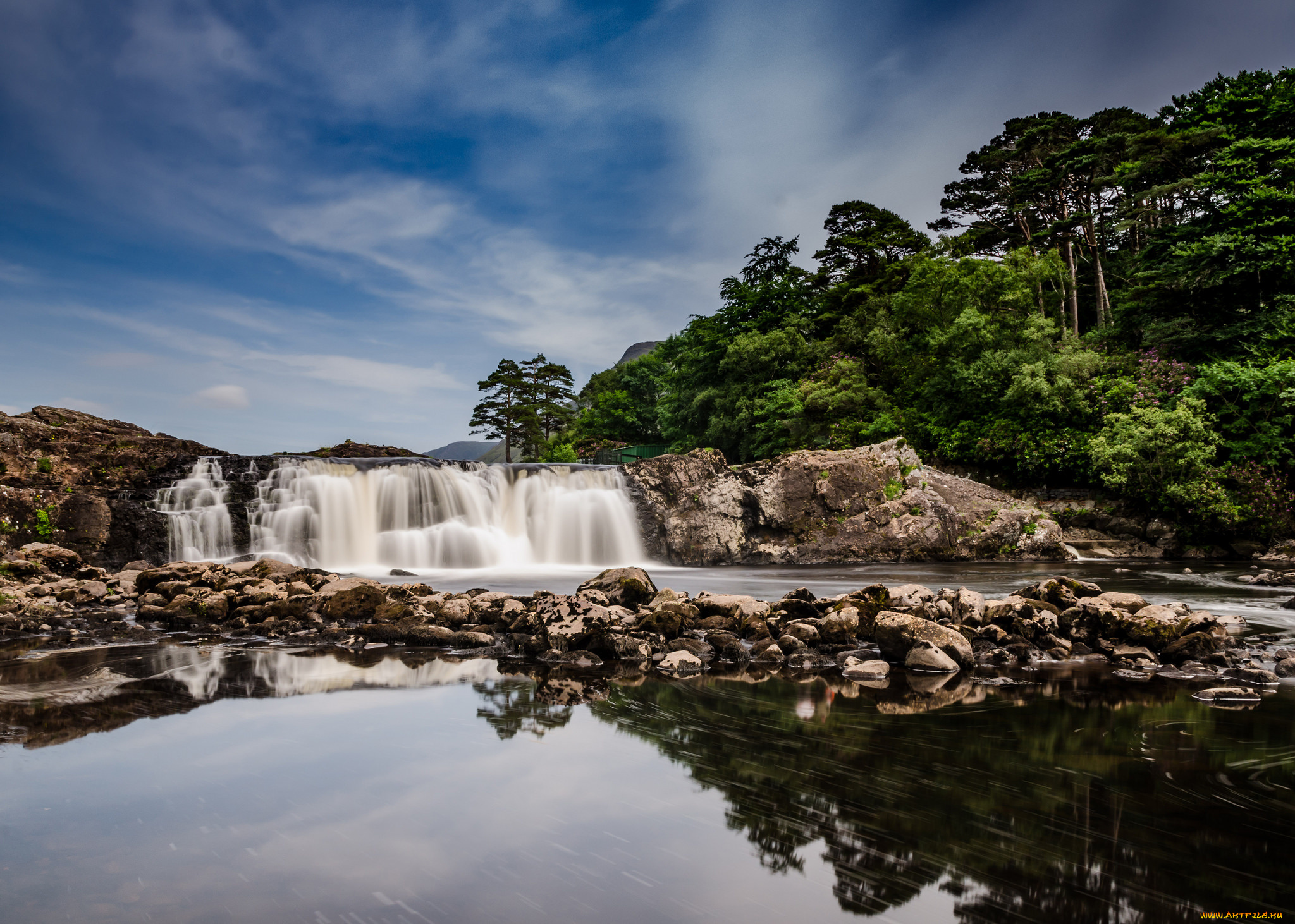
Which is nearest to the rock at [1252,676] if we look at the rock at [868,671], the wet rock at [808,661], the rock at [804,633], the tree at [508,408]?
the rock at [868,671]

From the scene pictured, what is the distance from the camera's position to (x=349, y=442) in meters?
29.3

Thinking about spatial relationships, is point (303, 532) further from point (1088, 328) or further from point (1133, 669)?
point (1088, 328)

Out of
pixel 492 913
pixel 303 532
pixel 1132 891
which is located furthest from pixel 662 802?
pixel 303 532

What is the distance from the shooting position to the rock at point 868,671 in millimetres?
6926

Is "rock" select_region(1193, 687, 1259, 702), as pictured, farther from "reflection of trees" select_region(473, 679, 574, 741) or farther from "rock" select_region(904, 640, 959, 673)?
"reflection of trees" select_region(473, 679, 574, 741)

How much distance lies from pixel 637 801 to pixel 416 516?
57.2 feet

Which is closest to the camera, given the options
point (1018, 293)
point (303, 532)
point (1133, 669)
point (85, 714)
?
point (85, 714)

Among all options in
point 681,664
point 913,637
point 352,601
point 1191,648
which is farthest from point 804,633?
point 352,601

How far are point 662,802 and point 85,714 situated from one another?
5.02 metres

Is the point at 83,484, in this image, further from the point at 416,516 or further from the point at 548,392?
the point at 548,392

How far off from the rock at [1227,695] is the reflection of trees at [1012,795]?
0.24 m

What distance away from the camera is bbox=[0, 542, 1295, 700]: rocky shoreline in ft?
24.2

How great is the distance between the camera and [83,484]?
55.8 ft

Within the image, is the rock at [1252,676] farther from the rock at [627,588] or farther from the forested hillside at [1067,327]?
the forested hillside at [1067,327]
